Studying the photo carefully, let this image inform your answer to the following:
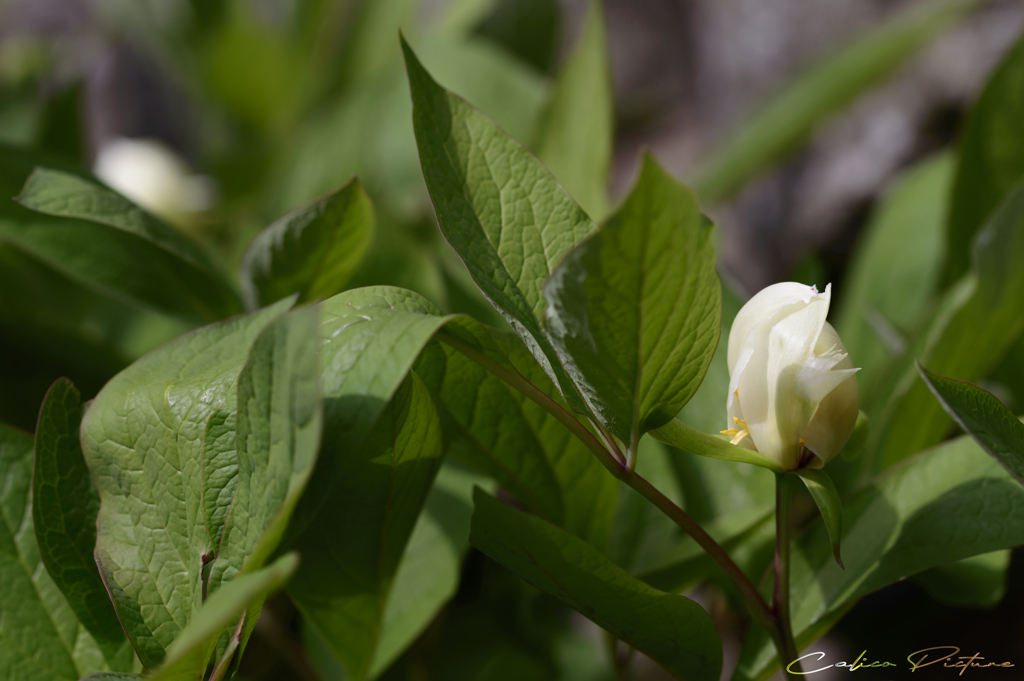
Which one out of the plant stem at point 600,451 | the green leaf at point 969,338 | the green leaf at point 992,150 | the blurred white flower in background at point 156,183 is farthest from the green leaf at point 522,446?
the blurred white flower in background at point 156,183

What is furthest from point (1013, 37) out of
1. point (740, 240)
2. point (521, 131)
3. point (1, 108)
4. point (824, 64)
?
point (1, 108)

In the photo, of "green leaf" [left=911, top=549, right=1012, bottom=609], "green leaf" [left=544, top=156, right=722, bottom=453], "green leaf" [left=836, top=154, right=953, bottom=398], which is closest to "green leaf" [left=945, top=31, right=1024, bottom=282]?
"green leaf" [left=836, top=154, right=953, bottom=398]

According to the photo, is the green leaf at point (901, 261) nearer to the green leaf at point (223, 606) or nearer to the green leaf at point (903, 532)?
the green leaf at point (903, 532)

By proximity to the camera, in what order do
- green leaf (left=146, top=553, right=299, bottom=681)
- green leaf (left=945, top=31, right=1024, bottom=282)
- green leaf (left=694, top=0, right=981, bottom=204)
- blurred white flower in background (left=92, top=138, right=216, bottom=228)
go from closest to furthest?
green leaf (left=146, top=553, right=299, bottom=681), green leaf (left=945, top=31, right=1024, bottom=282), green leaf (left=694, top=0, right=981, bottom=204), blurred white flower in background (left=92, top=138, right=216, bottom=228)

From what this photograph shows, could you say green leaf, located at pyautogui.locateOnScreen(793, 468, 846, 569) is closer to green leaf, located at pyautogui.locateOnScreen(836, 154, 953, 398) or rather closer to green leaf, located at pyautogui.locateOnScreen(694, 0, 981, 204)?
green leaf, located at pyautogui.locateOnScreen(836, 154, 953, 398)

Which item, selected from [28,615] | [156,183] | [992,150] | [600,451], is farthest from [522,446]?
[156,183]

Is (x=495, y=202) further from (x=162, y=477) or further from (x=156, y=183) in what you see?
(x=156, y=183)

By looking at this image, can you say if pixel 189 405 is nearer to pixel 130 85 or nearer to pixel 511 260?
pixel 511 260
